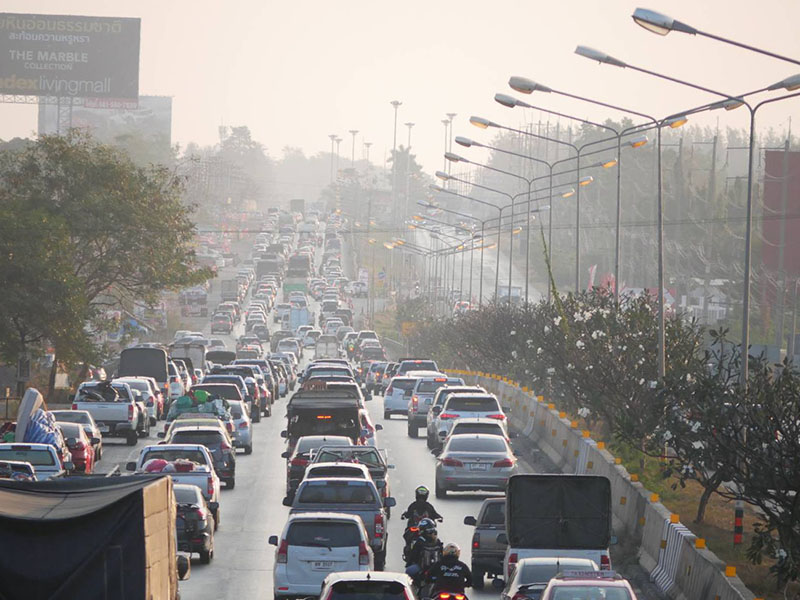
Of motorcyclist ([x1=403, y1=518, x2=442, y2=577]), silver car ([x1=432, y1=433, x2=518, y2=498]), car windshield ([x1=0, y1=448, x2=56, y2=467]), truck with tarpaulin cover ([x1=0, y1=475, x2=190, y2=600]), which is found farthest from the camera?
silver car ([x1=432, y1=433, x2=518, y2=498])

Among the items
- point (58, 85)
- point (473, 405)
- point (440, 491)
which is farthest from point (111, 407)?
point (58, 85)

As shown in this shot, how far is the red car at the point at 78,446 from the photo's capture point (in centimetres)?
3541

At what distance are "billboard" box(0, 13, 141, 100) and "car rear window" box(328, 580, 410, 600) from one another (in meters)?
119

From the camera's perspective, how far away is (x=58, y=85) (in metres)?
132

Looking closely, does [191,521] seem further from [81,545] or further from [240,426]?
[240,426]

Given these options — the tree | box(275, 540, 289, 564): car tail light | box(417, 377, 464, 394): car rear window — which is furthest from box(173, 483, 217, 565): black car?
the tree

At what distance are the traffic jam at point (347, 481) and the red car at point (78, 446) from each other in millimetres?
43

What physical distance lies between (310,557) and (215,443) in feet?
47.4

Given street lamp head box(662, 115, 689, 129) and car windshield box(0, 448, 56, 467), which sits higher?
street lamp head box(662, 115, 689, 129)

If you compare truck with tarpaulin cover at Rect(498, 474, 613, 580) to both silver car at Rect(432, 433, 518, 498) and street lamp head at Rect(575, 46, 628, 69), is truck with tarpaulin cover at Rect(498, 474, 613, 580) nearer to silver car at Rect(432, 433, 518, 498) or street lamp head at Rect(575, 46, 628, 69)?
street lamp head at Rect(575, 46, 628, 69)

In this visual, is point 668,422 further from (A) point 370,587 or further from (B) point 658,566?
(A) point 370,587

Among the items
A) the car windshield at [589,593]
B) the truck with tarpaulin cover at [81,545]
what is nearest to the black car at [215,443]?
the truck with tarpaulin cover at [81,545]

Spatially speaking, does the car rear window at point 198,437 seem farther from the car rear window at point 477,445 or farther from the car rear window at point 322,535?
the car rear window at point 322,535

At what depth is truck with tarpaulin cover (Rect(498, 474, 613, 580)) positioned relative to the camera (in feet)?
73.9
